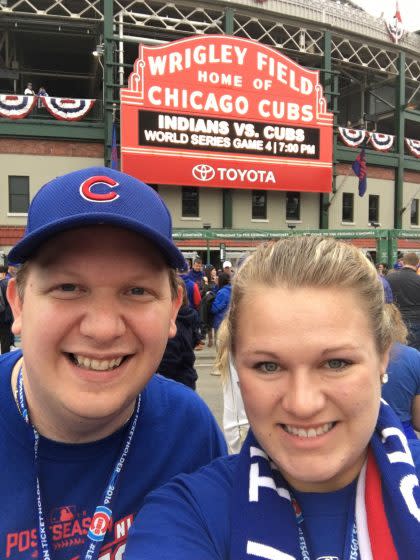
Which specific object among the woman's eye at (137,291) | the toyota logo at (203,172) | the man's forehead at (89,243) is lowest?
the woman's eye at (137,291)

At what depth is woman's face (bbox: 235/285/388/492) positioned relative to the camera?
4.12 feet

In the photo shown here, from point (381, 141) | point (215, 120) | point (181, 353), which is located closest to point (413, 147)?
point (381, 141)

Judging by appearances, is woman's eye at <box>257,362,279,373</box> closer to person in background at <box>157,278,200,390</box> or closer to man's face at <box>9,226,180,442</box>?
man's face at <box>9,226,180,442</box>

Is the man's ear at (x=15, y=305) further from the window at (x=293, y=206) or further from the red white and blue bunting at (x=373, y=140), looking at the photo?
the red white and blue bunting at (x=373, y=140)

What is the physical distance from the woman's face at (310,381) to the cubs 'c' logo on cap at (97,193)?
0.53 metres

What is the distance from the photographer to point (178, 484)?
53.1 inches

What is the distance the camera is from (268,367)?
1314mm

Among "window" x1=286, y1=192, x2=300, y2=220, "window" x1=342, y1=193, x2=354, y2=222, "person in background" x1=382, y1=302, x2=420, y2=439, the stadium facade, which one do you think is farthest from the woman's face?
"window" x1=342, y1=193, x2=354, y2=222

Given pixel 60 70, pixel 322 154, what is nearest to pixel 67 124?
pixel 60 70

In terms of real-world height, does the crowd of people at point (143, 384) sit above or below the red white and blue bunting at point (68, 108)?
below

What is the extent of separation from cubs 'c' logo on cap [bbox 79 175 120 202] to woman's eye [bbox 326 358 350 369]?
75 centimetres

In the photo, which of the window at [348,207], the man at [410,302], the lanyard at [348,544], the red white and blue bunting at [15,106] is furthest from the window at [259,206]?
the lanyard at [348,544]

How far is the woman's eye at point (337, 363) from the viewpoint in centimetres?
128

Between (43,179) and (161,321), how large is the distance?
19.8 m
